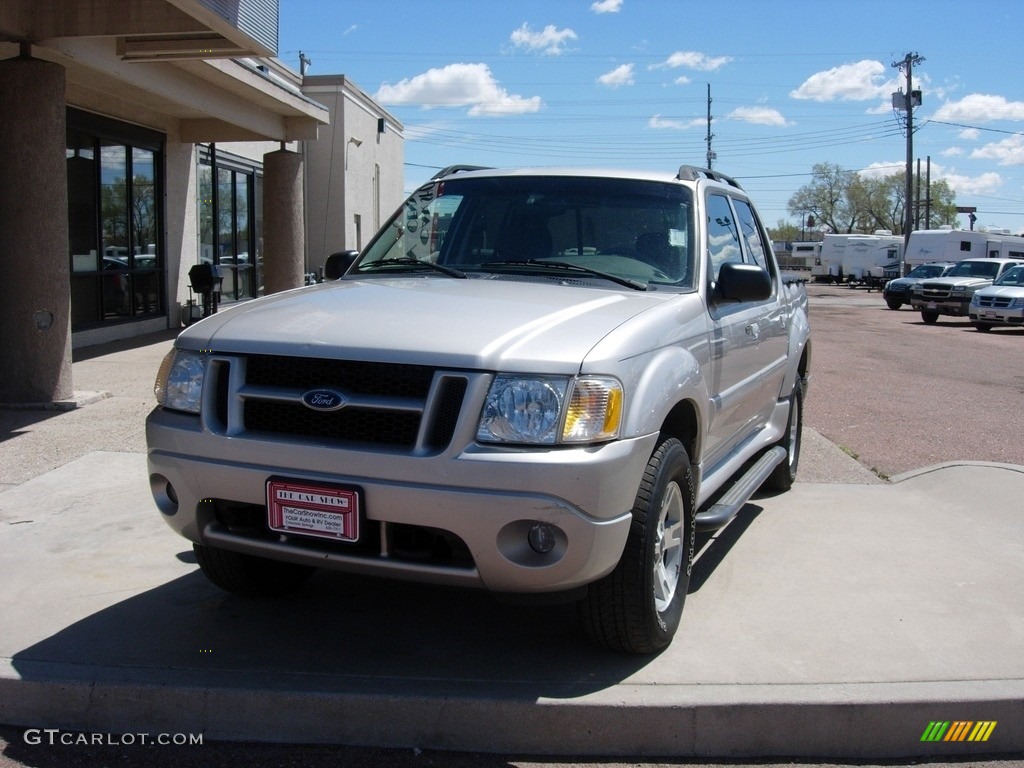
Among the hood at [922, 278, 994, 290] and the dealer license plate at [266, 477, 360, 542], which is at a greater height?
the hood at [922, 278, 994, 290]

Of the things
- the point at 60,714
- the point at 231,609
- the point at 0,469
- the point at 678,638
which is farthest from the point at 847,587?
the point at 0,469

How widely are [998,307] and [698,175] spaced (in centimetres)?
2164

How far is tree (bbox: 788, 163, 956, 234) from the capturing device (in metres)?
110

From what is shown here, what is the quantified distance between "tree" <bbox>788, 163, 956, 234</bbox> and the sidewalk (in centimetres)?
11108

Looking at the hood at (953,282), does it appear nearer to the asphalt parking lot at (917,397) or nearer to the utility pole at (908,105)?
the asphalt parking lot at (917,397)

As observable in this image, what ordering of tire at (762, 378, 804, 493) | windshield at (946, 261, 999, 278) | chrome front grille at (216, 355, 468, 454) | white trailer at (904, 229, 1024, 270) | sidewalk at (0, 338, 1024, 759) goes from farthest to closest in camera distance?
white trailer at (904, 229, 1024, 270) → windshield at (946, 261, 999, 278) → tire at (762, 378, 804, 493) → sidewalk at (0, 338, 1024, 759) → chrome front grille at (216, 355, 468, 454)

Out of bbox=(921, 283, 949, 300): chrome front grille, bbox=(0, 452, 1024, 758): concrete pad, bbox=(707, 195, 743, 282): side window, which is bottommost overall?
bbox=(0, 452, 1024, 758): concrete pad

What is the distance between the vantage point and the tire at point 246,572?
4.30 meters

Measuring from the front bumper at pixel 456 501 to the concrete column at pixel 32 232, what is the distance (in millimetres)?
5791

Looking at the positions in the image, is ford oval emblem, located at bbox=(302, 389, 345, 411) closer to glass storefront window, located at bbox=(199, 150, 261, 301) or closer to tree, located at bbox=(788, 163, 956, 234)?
glass storefront window, located at bbox=(199, 150, 261, 301)

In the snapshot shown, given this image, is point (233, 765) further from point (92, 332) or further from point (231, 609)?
point (92, 332)

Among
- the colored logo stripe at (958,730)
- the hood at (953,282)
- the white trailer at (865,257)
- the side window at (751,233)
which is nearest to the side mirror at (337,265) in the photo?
the side window at (751,233)

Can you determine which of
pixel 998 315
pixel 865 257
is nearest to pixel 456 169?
pixel 998 315

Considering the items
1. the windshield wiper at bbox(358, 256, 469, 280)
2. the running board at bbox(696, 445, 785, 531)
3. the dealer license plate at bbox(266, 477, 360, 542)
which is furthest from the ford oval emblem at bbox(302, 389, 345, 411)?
the running board at bbox(696, 445, 785, 531)
